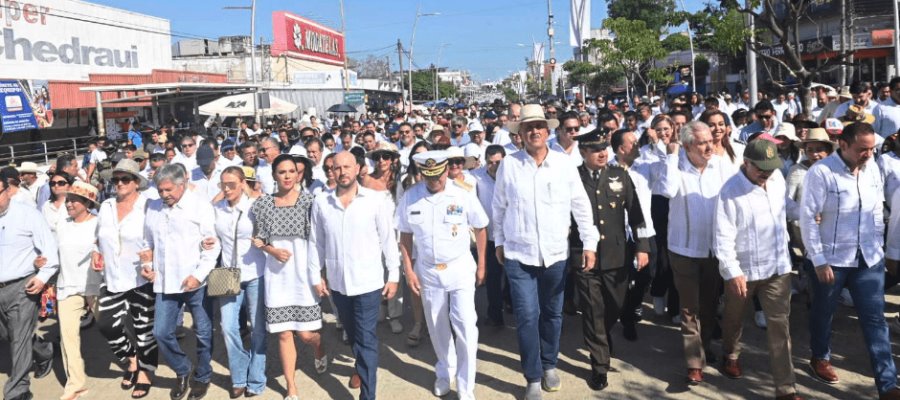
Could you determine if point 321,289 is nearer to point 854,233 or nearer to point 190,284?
point 190,284

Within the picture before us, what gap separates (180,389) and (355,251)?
190cm

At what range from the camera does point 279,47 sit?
188 feet

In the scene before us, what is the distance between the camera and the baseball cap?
4289 millimetres

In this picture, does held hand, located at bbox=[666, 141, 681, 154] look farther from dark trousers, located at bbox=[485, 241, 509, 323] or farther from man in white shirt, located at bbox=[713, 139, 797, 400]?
dark trousers, located at bbox=[485, 241, 509, 323]

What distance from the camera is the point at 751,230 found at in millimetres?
4480

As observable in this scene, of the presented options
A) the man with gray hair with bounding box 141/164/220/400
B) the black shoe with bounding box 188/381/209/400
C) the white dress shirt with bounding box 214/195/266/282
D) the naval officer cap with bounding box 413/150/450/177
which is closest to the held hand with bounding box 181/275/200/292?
the man with gray hair with bounding box 141/164/220/400

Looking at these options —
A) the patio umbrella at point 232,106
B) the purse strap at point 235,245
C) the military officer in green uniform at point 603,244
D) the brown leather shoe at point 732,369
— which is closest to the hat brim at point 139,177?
the purse strap at point 235,245

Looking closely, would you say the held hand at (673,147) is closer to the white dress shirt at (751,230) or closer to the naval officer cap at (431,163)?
the white dress shirt at (751,230)

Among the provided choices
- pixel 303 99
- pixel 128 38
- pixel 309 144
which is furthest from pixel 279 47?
pixel 309 144

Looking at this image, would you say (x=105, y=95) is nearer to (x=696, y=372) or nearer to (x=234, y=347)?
(x=234, y=347)

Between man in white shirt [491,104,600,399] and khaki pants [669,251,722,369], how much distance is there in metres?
0.66

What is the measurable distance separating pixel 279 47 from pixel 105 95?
2946 centimetres

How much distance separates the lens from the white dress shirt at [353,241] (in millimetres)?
4723

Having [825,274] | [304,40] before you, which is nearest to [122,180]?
[825,274]
